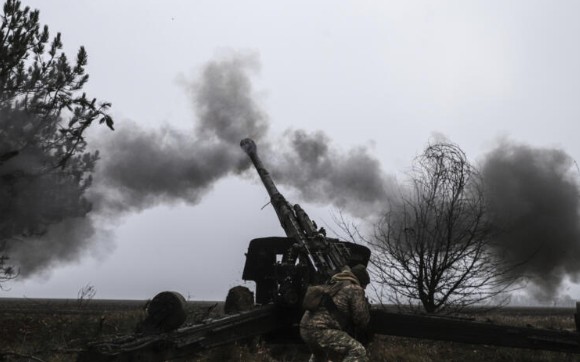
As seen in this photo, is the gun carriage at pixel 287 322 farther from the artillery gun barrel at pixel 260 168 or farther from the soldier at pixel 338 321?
the soldier at pixel 338 321

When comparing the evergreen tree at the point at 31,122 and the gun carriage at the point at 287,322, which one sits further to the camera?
the evergreen tree at the point at 31,122

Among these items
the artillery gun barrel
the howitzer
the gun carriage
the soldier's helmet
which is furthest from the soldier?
the artillery gun barrel

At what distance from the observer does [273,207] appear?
10250mm

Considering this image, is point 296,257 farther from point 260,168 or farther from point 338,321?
point 260,168

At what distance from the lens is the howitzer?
808 centimetres

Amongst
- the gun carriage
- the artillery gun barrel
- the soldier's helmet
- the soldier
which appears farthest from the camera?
the artillery gun barrel

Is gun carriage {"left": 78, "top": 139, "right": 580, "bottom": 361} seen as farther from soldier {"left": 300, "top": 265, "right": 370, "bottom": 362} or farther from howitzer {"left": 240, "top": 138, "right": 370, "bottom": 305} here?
soldier {"left": 300, "top": 265, "right": 370, "bottom": 362}

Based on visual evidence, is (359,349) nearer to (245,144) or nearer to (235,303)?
(235,303)

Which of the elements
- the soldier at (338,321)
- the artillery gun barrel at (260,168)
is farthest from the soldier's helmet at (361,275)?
the artillery gun barrel at (260,168)

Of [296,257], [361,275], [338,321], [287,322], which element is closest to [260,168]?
[296,257]

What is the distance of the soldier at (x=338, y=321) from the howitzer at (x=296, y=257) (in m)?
1.33

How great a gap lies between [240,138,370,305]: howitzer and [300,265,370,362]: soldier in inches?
52.5

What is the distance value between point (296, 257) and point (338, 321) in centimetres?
228

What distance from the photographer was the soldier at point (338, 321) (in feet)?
19.8
